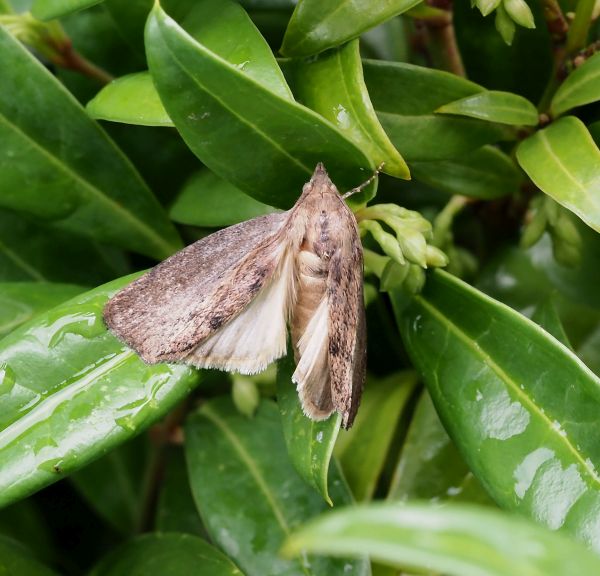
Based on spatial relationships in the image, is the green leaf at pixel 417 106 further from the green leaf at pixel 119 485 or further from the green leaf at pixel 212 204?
the green leaf at pixel 119 485

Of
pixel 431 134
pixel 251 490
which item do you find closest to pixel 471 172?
pixel 431 134

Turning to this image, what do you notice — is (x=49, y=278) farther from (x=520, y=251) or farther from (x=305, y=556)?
(x=520, y=251)

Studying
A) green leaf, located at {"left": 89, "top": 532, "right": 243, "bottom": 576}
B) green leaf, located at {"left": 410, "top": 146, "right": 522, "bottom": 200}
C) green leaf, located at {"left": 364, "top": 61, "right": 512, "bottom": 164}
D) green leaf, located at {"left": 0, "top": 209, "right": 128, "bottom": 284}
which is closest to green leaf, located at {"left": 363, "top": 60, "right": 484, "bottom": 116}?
green leaf, located at {"left": 364, "top": 61, "right": 512, "bottom": 164}

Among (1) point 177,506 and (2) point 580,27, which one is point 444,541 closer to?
(2) point 580,27

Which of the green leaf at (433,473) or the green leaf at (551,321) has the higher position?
the green leaf at (551,321)

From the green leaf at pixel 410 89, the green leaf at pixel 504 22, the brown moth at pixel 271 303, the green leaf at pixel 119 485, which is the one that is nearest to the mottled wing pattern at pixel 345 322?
the brown moth at pixel 271 303

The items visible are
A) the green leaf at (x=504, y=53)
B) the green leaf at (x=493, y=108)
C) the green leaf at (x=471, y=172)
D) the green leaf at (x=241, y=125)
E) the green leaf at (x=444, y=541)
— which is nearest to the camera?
the green leaf at (x=444, y=541)

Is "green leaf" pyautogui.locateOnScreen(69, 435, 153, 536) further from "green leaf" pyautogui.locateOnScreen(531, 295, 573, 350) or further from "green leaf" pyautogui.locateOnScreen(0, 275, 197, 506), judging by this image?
"green leaf" pyautogui.locateOnScreen(531, 295, 573, 350)
